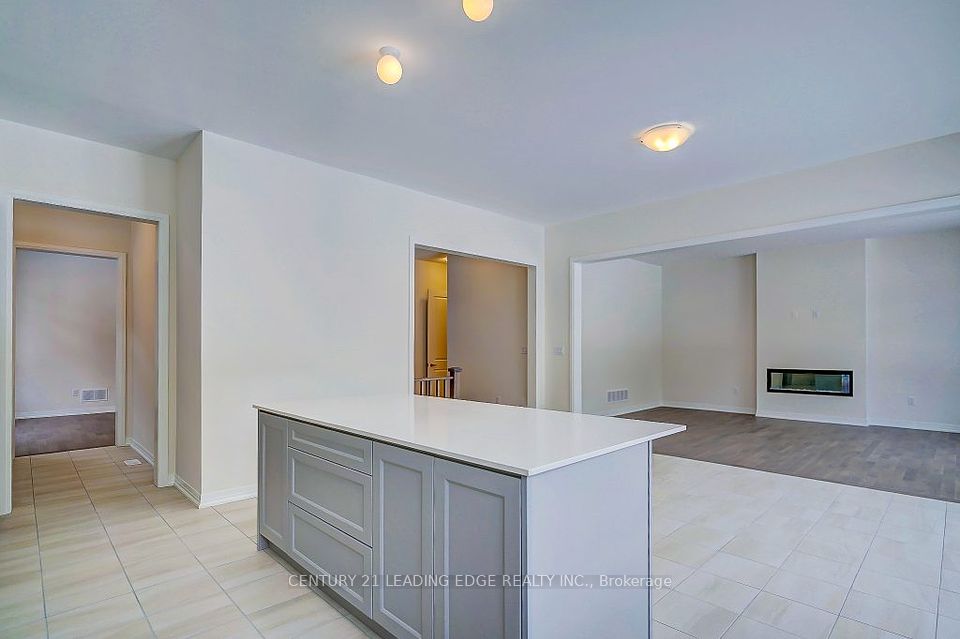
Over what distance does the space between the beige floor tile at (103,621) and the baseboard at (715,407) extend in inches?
319

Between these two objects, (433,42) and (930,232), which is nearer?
(433,42)

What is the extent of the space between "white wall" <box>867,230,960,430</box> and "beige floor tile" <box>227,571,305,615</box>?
25.4ft

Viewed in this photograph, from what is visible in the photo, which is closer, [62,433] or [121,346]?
[121,346]

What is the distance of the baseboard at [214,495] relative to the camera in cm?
348

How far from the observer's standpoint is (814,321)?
7.28 metres

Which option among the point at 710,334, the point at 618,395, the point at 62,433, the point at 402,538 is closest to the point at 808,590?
the point at 402,538

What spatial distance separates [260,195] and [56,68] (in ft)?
4.44

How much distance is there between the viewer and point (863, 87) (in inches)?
113

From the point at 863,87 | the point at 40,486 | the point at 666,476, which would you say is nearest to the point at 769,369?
the point at 666,476

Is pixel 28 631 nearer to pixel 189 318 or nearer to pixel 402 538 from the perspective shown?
pixel 402 538

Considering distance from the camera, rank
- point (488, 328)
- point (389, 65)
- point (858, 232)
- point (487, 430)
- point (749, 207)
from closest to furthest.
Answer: point (487, 430) < point (389, 65) < point (749, 207) < point (858, 232) < point (488, 328)

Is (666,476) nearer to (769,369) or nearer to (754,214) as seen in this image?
(754,214)

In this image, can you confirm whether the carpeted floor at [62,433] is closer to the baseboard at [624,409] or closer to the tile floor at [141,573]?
the tile floor at [141,573]

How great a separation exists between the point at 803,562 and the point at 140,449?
5.60 metres
